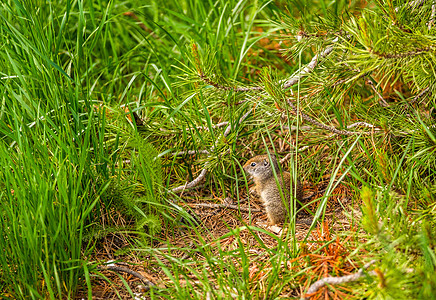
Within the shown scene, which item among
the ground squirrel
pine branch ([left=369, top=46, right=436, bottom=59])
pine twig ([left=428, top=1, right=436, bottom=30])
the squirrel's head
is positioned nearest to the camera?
pine branch ([left=369, top=46, right=436, bottom=59])

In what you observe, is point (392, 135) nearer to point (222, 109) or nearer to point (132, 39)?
point (222, 109)

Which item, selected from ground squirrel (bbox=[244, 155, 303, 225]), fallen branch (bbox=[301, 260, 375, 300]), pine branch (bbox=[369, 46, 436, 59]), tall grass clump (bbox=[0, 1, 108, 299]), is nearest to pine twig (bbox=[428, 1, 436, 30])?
pine branch (bbox=[369, 46, 436, 59])

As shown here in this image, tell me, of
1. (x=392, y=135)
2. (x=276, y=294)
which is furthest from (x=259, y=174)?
(x=276, y=294)

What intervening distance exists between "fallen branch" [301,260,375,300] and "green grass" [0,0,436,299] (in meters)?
0.06

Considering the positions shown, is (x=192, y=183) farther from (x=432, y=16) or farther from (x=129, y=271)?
(x=432, y=16)

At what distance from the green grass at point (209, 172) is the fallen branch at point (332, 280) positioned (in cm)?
6

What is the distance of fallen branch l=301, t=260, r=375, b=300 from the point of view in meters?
2.07

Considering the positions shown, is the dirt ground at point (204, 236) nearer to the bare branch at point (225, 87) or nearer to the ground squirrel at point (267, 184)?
the ground squirrel at point (267, 184)

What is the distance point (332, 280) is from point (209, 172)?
1597 mm

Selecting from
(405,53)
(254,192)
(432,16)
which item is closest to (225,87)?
(254,192)

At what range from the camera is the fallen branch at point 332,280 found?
2.07 m

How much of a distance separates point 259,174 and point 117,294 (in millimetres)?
1523

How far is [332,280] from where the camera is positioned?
7.07 ft

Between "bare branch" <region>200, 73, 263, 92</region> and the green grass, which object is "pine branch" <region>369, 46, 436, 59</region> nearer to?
the green grass
